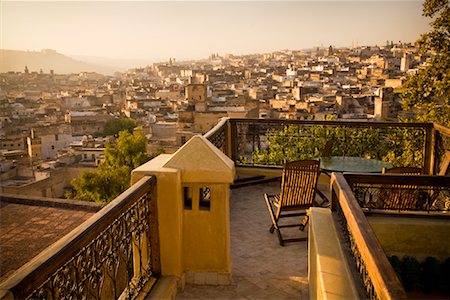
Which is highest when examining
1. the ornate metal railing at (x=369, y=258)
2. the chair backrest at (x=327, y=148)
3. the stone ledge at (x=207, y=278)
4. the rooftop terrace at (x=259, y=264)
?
the ornate metal railing at (x=369, y=258)

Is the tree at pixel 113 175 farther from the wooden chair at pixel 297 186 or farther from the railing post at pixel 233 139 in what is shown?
the wooden chair at pixel 297 186

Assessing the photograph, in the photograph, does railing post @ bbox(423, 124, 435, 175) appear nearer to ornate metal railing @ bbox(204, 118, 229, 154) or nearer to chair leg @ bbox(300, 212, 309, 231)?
chair leg @ bbox(300, 212, 309, 231)

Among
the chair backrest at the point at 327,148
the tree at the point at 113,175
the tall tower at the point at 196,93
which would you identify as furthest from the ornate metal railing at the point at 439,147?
the tall tower at the point at 196,93

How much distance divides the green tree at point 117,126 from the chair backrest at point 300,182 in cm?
5529

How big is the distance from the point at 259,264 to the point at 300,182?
1101mm

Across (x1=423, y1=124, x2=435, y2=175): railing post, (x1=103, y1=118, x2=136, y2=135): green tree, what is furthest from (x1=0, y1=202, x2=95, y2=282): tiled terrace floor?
(x1=103, y1=118, x2=136, y2=135): green tree

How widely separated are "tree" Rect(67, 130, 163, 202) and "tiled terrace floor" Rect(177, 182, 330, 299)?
2244 cm

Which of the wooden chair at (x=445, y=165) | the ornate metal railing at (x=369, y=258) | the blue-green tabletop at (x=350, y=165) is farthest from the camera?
the wooden chair at (x=445, y=165)

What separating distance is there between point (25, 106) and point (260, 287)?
77766 millimetres

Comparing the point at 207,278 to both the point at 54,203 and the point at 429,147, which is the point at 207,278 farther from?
the point at 54,203

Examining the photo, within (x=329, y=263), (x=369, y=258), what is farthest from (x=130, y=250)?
(x=369, y=258)

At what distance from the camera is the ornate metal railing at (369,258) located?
1.75m

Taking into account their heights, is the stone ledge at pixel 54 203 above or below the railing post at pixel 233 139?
below

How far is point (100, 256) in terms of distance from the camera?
270cm
